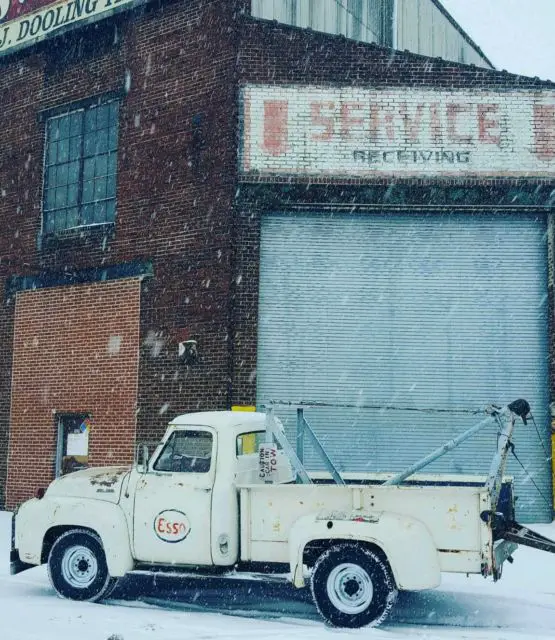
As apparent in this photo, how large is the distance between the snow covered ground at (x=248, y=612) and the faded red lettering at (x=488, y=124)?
7.57m

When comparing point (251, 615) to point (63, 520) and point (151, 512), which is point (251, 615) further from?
point (63, 520)

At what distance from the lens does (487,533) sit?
7.39 metres

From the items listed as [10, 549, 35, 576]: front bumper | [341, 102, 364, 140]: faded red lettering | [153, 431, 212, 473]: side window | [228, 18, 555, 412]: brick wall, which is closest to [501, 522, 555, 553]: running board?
[153, 431, 212, 473]: side window

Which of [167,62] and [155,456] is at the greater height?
[167,62]

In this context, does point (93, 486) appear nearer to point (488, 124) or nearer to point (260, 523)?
point (260, 523)

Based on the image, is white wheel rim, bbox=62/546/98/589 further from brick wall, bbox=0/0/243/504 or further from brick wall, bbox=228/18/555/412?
brick wall, bbox=228/18/555/412

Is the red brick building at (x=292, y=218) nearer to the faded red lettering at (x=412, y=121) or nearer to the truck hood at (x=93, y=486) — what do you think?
the faded red lettering at (x=412, y=121)

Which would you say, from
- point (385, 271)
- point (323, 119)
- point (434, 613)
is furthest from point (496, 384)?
point (434, 613)

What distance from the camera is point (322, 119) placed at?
597 inches

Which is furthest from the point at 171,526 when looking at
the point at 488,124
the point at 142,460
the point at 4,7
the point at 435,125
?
the point at 4,7

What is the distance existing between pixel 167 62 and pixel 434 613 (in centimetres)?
1195

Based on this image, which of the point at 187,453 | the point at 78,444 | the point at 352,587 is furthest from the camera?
the point at 78,444

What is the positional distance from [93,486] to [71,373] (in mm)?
8588

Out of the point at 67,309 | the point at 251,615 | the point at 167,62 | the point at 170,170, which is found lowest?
the point at 251,615
